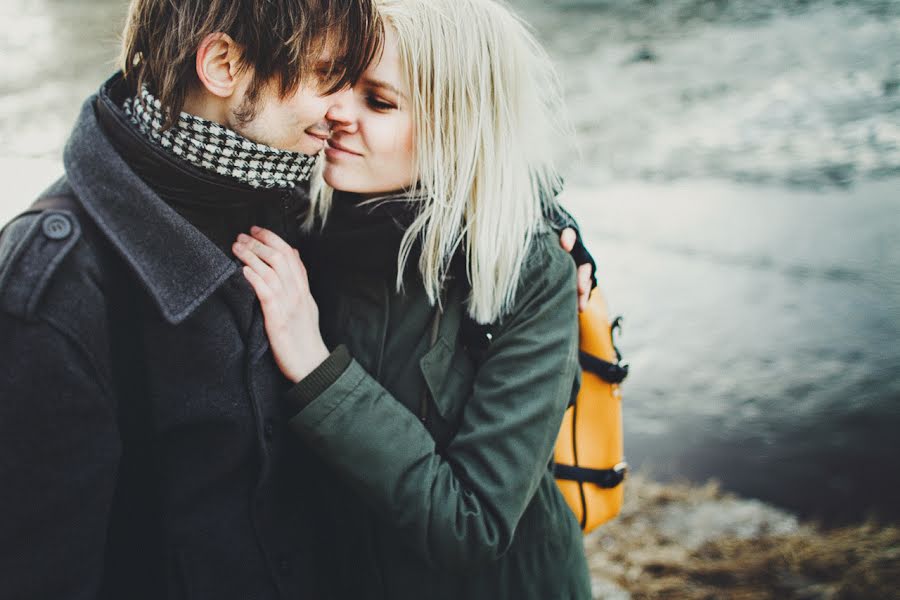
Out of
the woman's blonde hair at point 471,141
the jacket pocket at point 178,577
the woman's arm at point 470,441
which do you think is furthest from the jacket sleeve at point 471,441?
the jacket pocket at point 178,577

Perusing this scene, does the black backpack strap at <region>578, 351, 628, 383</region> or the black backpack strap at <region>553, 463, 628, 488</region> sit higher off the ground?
the black backpack strap at <region>578, 351, 628, 383</region>

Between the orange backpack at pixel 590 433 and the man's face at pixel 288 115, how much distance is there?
2.64 feet

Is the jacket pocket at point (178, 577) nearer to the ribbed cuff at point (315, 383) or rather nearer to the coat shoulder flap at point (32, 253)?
the ribbed cuff at point (315, 383)

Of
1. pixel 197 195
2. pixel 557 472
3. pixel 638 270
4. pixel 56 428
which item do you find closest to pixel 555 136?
pixel 557 472

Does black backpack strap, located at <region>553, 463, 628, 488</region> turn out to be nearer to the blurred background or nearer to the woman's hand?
the woman's hand

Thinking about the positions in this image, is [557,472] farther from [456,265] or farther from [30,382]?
[30,382]

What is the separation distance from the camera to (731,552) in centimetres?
312

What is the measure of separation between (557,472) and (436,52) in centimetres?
104

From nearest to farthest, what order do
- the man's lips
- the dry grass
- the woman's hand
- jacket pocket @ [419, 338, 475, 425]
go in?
1. the woman's hand
2. jacket pocket @ [419, 338, 475, 425]
3. the man's lips
4. the dry grass

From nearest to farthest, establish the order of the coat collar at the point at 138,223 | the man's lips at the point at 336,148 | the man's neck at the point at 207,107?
the coat collar at the point at 138,223 → the man's neck at the point at 207,107 → the man's lips at the point at 336,148

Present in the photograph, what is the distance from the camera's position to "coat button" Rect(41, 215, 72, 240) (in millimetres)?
1229

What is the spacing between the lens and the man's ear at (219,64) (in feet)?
4.62

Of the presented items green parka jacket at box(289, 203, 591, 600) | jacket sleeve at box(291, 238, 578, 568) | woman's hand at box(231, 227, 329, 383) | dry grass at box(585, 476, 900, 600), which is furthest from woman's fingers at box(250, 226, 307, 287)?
dry grass at box(585, 476, 900, 600)

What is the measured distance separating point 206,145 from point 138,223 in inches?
7.5
